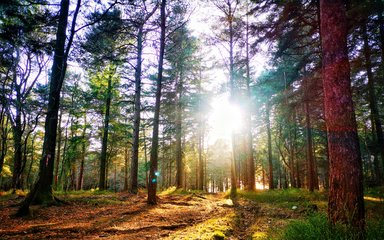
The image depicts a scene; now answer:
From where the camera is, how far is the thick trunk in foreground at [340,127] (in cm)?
386

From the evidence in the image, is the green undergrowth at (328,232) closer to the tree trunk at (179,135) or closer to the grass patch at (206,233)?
the grass patch at (206,233)

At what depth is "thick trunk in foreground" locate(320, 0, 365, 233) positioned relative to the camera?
3.86m

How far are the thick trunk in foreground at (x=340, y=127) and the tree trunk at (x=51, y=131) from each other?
7821mm

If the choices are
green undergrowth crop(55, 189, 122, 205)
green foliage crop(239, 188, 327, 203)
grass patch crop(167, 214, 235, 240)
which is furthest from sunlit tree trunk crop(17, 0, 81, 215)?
green foliage crop(239, 188, 327, 203)

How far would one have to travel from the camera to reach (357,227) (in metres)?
3.62

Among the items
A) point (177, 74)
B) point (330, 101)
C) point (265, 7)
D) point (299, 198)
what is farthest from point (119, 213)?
point (177, 74)

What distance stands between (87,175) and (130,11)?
1771 inches

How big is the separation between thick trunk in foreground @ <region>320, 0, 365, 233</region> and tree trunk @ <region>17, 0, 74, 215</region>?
25.7ft

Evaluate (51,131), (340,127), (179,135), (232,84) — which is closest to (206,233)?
(340,127)

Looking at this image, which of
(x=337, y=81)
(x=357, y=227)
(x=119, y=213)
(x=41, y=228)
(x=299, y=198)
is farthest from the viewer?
(x=299, y=198)

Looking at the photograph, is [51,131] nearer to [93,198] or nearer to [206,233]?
[93,198]

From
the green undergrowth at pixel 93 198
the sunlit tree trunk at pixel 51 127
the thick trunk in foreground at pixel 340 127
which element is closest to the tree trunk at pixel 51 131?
the sunlit tree trunk at pixel 51 127

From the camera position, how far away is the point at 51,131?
28.2ft

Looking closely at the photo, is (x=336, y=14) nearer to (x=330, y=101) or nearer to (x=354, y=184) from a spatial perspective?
(x=330, y=101)
